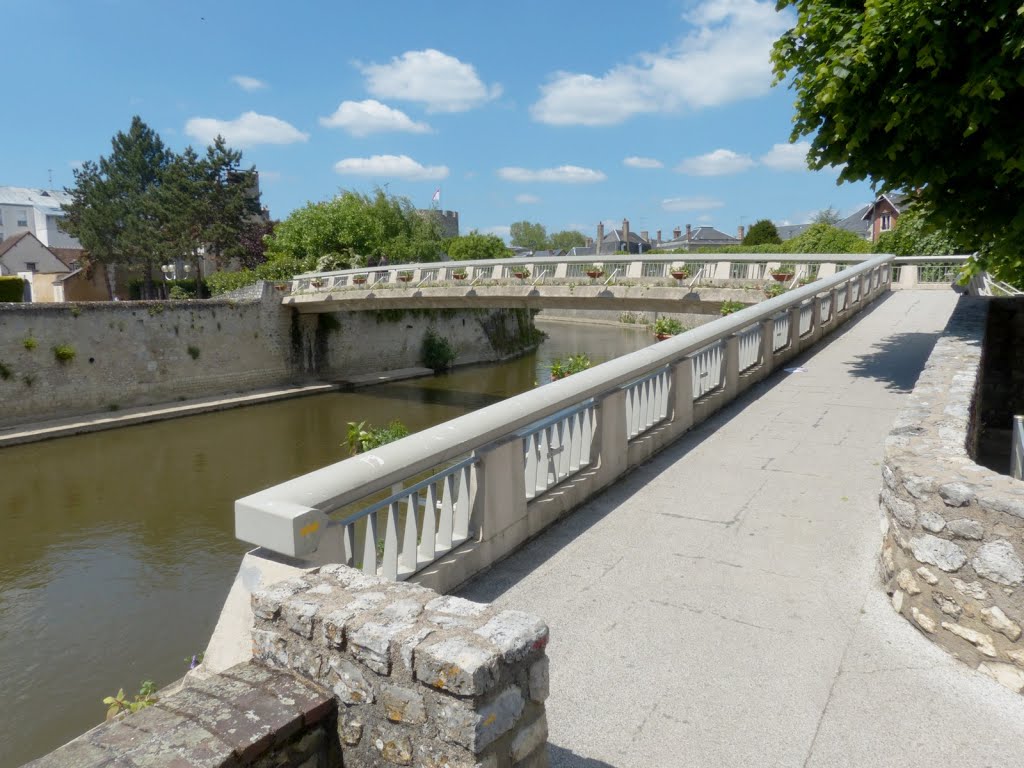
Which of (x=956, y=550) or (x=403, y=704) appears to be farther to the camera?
(x=956, y=550)

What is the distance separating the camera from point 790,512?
5328mm

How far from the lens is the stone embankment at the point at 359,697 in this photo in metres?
2.07

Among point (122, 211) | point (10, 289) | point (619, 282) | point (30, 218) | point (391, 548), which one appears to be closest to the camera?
point (391, 548)

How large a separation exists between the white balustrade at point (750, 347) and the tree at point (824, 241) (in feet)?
113

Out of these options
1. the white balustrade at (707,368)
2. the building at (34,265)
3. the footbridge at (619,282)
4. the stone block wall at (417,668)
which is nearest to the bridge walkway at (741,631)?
the stone block wall at (417,668)

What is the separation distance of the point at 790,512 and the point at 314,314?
29.6m

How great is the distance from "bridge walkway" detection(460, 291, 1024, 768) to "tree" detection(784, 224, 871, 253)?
3938 centimetres

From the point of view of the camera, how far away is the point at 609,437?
231 inches

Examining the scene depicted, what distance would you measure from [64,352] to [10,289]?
7.10m

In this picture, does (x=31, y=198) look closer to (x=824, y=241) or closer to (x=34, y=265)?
(x=34, y=265)

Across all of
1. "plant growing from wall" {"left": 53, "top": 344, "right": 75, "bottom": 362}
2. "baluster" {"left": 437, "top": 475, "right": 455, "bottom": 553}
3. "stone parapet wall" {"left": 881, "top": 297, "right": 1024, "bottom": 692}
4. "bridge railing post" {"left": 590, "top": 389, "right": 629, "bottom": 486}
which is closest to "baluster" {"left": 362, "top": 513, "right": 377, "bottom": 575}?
"baluster" {"left": 437, "top": 475, "right": 455, "bottom": 553}

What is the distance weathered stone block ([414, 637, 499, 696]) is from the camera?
2.06 meters

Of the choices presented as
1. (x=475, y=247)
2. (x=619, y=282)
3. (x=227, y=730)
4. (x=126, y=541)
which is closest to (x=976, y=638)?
(x=227, y=730)

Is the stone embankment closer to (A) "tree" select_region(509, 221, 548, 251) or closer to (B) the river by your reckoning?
(B) the river
